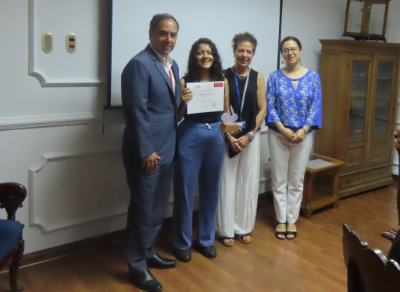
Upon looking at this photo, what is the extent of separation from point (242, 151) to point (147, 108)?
0.86m

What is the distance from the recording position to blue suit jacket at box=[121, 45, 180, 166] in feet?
6.46

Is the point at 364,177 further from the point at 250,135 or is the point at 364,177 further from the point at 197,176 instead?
the point at 197,176

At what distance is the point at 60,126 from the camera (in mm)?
2330

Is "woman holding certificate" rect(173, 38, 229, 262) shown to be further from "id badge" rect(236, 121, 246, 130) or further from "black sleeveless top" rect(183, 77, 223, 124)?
"id badge" rect(236, 121, 246, 130)

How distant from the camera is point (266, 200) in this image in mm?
3643

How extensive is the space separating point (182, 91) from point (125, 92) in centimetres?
38

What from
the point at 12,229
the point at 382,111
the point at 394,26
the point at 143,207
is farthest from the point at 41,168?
the point at 394,26

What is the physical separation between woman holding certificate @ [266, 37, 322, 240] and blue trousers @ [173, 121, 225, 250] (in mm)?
554

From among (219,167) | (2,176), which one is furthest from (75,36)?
(219,167)

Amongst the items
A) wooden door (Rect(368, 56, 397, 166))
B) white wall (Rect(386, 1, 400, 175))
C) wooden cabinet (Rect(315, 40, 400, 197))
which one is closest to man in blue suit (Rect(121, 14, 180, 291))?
wooden cabinet (Rect(315, 40, 400, 197))

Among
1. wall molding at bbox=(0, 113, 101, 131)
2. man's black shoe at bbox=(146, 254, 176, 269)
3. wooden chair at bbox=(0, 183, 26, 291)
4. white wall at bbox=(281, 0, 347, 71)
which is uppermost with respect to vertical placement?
white wall at bbox=(281, 0, 347, 71)

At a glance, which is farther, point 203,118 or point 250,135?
point 250,135

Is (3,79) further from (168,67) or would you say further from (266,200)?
(266,200)

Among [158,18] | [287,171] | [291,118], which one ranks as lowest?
[287,171]
